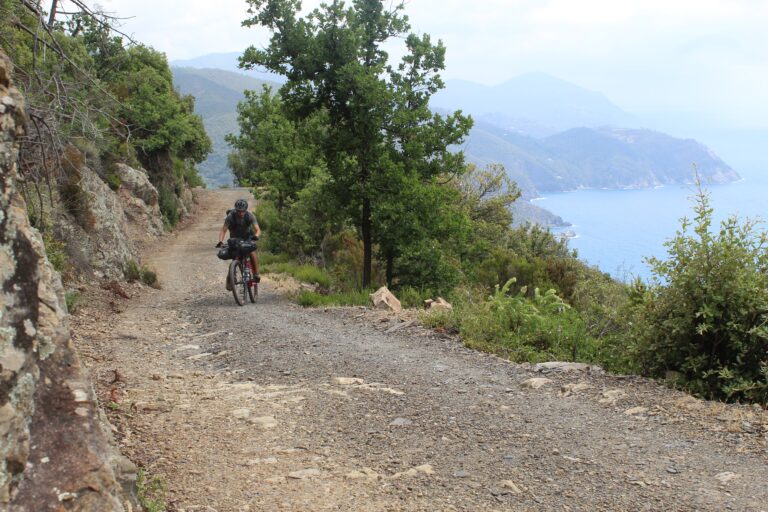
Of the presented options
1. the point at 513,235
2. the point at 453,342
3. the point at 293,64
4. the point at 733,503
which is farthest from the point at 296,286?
the point at 513,235

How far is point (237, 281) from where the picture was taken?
11.5 meters

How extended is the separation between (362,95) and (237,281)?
15.1 ft

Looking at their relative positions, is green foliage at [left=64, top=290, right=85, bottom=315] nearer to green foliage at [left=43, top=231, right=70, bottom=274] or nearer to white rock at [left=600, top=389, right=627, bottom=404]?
green foliage at [left=43, top=231, right=70, bottom=274]

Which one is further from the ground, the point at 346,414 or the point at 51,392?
the point at 51,392

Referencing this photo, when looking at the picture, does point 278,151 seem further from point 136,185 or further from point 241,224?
point 241,224

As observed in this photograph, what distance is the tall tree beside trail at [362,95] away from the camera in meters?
12.5

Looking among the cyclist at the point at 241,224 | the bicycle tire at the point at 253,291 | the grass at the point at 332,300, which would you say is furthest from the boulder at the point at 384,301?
the cyclist at the point at 241,224

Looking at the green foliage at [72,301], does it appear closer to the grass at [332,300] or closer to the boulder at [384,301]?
the grass at [332,300]

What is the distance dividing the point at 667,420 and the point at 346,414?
9.12 feet

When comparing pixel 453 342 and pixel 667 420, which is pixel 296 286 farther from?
pixel 667 420

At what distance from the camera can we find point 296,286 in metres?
14.6

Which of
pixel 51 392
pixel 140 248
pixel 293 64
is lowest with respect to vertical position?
pixel 140 248

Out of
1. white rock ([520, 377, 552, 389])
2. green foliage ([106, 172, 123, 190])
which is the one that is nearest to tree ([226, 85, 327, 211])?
green foliage ([106, 172, 123, 190])

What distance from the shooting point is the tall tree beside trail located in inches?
493
